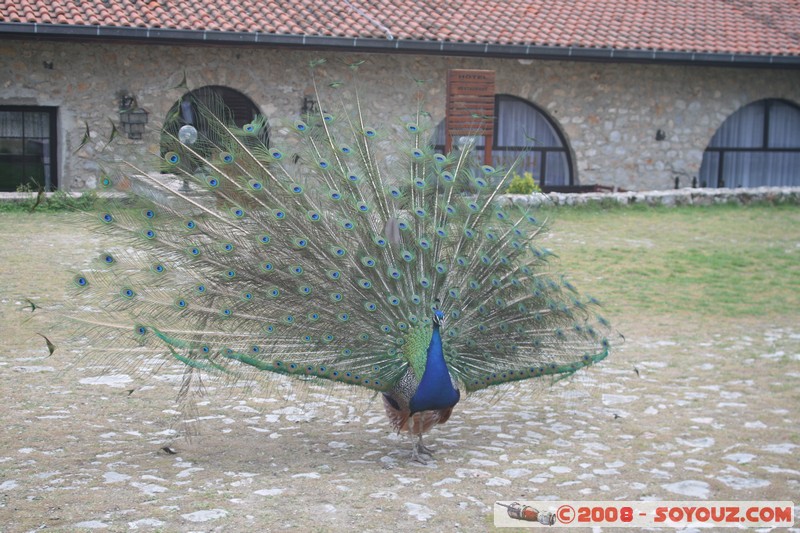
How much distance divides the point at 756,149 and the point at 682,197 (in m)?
5.29

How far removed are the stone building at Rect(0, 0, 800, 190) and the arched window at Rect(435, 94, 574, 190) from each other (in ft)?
0.10

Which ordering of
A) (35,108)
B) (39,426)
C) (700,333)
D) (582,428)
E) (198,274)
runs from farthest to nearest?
(35,108) < (700,333) < (582,428) < (39,426) < (198,274)

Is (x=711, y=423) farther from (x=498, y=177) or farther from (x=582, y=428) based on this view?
(x=498, y=177)

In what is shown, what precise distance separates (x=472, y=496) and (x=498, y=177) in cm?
216

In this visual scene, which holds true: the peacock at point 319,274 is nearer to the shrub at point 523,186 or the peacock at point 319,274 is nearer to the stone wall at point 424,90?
the stone wall at point 424,90

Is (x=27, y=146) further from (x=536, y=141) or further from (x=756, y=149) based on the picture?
(x=756, y=149)

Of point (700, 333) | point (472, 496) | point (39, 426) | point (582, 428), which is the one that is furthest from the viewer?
point (700, 333)

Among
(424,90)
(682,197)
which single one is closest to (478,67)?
(424,90)

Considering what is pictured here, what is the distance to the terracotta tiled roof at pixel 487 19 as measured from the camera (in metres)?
17.0

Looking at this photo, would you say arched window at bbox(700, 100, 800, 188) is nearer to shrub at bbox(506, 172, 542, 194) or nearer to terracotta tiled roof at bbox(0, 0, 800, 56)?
terracotta tiled roof at bbox(0, 0, 800, 56)

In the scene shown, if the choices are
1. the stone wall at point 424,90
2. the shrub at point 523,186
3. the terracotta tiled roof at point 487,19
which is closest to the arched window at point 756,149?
the stone wall at point 424,90

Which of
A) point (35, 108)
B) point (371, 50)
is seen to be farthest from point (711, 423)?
point (35, 108)

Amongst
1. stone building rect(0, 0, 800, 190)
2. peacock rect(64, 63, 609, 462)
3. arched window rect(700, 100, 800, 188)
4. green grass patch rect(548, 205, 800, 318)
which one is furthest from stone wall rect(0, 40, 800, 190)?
peacock rect(64, 63, 609, 462)

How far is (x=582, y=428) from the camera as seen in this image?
6559 mm
